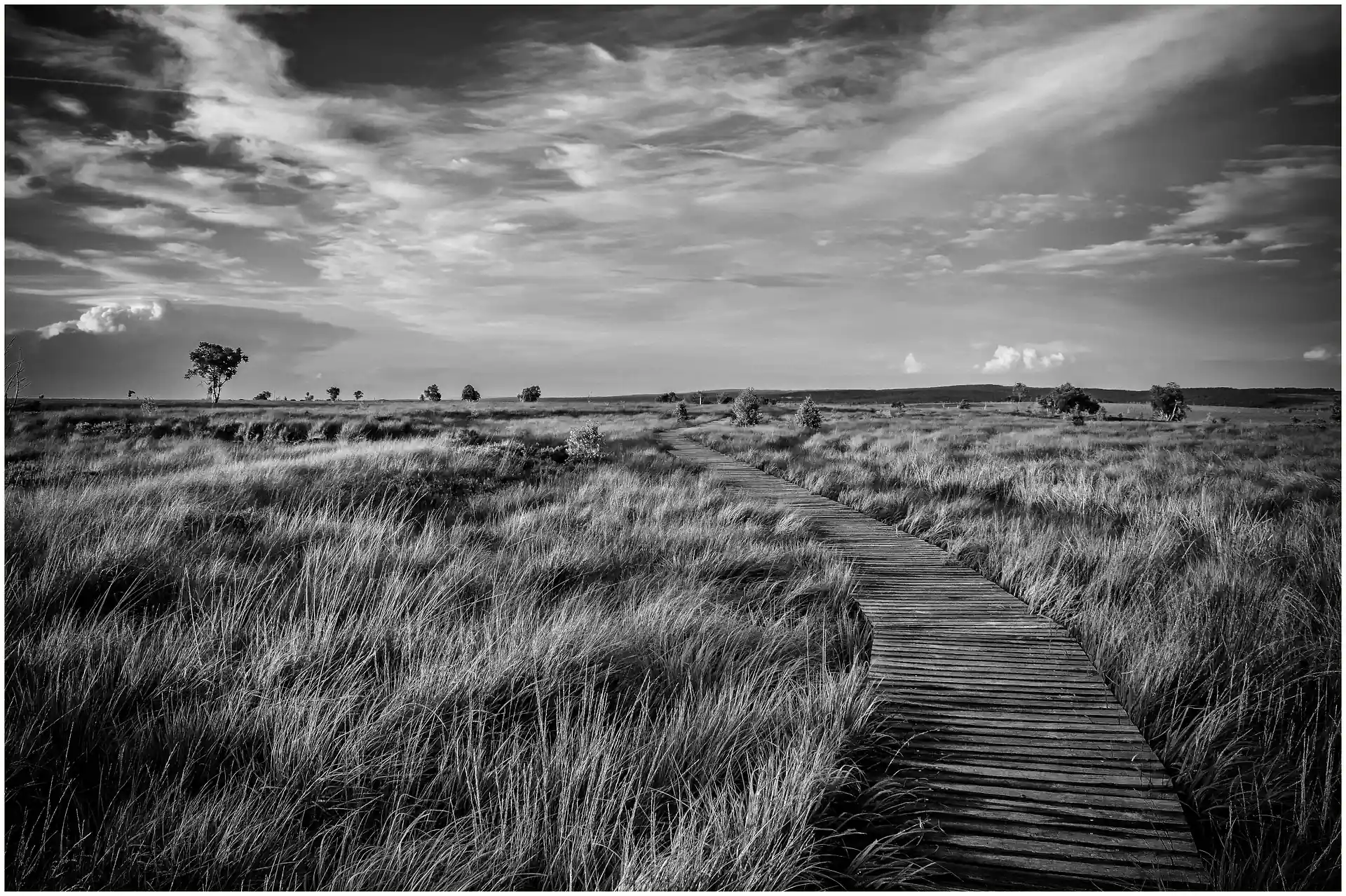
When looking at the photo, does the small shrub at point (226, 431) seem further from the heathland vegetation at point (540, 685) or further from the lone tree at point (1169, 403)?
the lone tree at point (1169, 403)

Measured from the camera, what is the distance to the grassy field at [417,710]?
239 cm

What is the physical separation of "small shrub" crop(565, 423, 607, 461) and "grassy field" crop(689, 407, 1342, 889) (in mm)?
5186

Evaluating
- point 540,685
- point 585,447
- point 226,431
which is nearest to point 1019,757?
point 540,685

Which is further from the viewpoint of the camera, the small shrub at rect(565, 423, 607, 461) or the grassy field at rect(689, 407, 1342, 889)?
the small shrub at rect(565, 423, 607, 461)

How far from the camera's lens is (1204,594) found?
553 centimetres

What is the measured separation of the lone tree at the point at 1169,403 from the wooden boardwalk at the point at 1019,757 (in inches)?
2225

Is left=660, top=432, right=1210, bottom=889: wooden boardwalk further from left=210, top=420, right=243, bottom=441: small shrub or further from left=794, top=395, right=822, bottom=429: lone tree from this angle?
left=794, top=395, right=822, bottom=429: lone tree

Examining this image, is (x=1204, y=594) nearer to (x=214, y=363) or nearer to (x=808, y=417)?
(x=808, y=417)

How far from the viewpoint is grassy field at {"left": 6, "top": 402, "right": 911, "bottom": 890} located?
2395 millimetres

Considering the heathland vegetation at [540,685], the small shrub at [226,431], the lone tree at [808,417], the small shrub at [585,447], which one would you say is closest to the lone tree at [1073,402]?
the lone tree at [808,417]

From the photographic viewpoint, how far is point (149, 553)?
5.59 metres

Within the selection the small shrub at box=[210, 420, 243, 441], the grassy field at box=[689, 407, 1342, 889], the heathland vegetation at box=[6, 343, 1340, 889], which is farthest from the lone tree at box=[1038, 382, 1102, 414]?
the small shrub at box=[210, 420, 243, 441]

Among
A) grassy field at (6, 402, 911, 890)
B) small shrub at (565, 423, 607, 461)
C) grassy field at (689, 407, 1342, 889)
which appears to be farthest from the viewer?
small shrub at (565, 423, 607, 461)

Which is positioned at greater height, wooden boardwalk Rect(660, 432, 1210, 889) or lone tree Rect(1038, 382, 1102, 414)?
lone tree Rect(1038, 382, 1102, 414)
